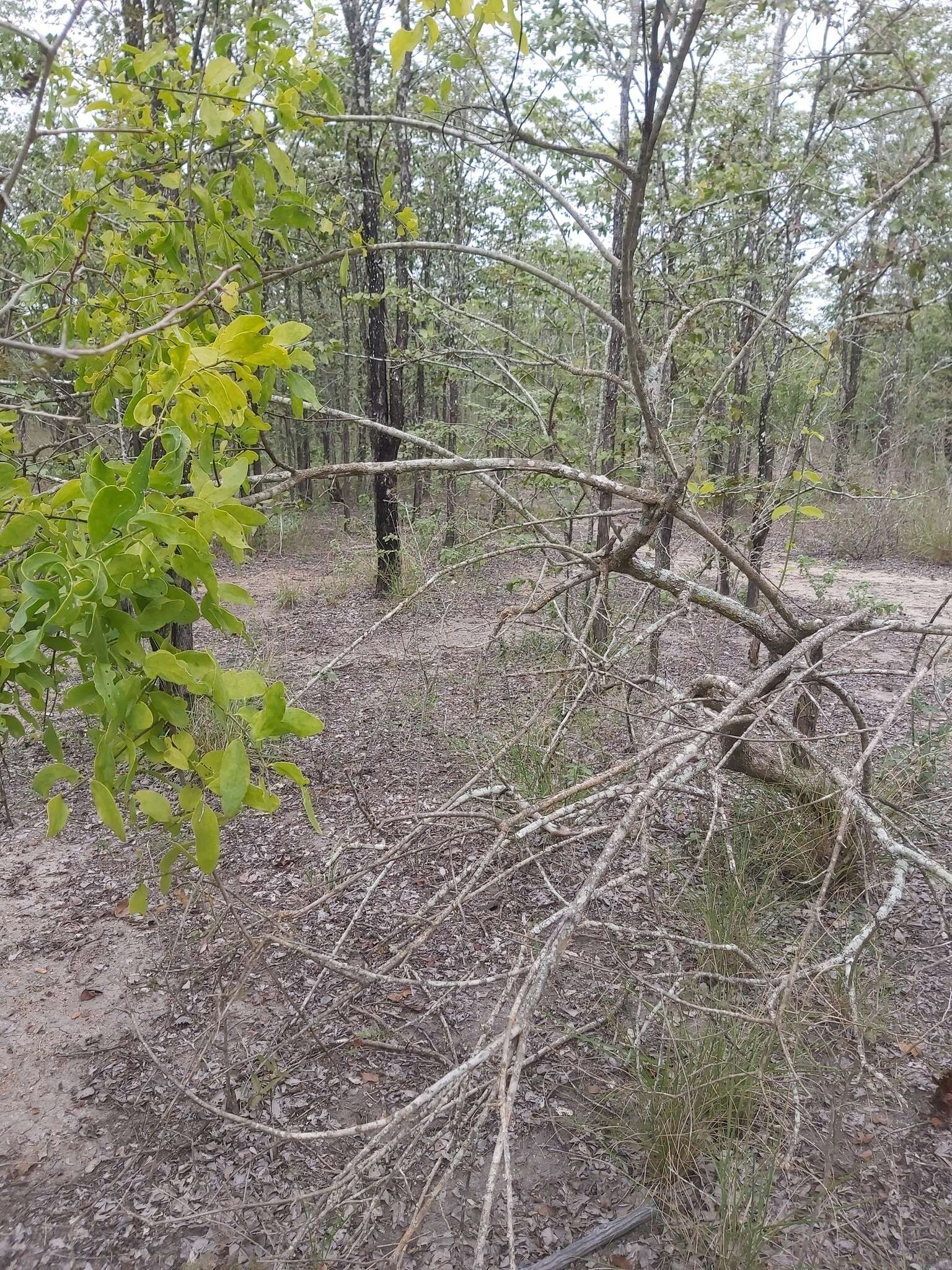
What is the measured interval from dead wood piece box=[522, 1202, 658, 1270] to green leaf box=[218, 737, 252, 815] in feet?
4.86

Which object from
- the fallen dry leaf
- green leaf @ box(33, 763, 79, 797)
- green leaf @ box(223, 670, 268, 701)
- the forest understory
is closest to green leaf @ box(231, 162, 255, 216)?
the forest understory

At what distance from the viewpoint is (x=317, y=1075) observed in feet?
7.97

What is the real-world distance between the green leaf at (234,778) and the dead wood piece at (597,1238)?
4.86 ft

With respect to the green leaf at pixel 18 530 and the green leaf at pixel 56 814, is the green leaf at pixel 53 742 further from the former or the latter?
the green leaf at pixel 18 530

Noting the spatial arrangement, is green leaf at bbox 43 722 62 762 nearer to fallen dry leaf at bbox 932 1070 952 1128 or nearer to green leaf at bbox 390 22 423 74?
green leaf at bbox 390 22 423 74

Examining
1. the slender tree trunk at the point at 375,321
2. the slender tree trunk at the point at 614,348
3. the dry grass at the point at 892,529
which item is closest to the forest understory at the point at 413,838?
the slender tree trunk at the point at 614,348

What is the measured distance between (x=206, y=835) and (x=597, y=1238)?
1.48 m

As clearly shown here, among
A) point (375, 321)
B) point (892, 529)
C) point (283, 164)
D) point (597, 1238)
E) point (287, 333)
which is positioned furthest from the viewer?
point (892, 529)

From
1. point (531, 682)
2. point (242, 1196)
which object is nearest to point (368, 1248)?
point (242, 1196)

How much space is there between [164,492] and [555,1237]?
1990mm

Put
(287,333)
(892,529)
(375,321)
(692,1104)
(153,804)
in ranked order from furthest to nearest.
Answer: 1. (892,529)
2. (375,321)
3. (692,1104)
4. (287,333)
5. (153,804)

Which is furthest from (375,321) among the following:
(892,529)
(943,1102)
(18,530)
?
(892,529)

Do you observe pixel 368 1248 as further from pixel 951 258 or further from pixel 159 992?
pixel 951 258

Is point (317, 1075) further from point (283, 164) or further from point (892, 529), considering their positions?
point (892, 529)
